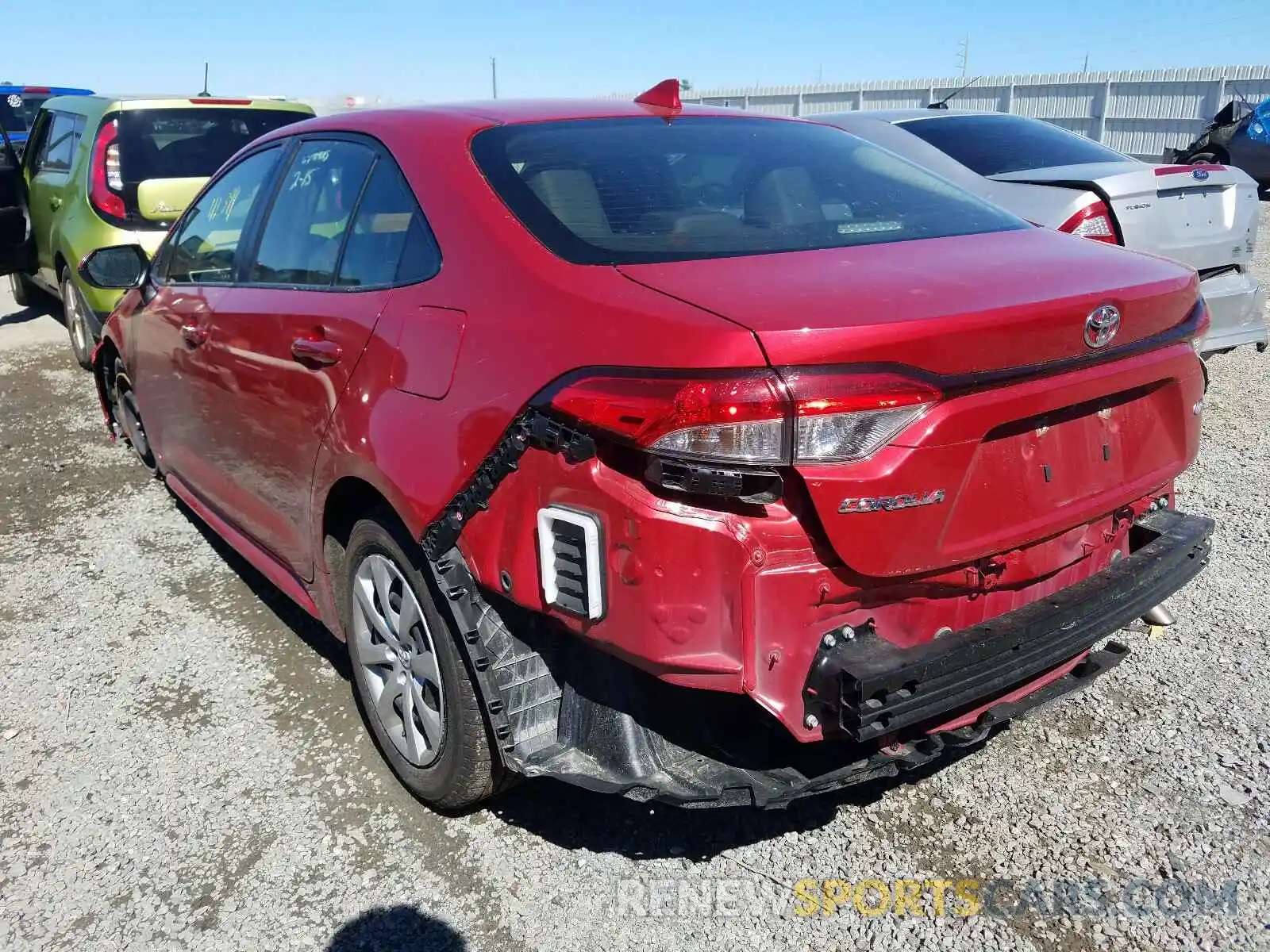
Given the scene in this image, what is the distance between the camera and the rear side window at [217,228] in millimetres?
3496

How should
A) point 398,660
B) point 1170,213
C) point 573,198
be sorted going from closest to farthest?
point 573,198, point 398,660, point 1170,213

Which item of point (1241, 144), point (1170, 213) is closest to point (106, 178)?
point (1170, 213)

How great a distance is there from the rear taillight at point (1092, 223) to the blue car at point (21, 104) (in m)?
13.6

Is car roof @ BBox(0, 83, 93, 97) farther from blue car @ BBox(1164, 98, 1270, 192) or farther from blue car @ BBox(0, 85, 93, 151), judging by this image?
blue car @ BBox(1164, 98, 1270, 192)

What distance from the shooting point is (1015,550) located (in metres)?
2.18

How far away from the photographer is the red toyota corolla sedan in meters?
1.88

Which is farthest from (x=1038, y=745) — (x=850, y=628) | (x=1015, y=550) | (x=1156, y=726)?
(x=850, y=628)

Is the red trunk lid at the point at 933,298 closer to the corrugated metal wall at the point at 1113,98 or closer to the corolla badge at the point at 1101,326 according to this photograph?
the corolla badge at the point at 1101,326

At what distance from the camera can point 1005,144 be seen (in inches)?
247

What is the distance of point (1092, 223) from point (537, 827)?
3998 mm

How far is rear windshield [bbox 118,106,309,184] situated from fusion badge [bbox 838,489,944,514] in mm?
6147

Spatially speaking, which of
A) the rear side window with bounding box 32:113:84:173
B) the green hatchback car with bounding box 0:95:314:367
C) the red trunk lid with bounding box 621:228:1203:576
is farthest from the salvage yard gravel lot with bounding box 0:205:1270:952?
the rear side window with bounding box 32:113:84:173

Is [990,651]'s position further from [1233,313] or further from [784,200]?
[1233,313]

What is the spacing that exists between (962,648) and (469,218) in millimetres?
1435
